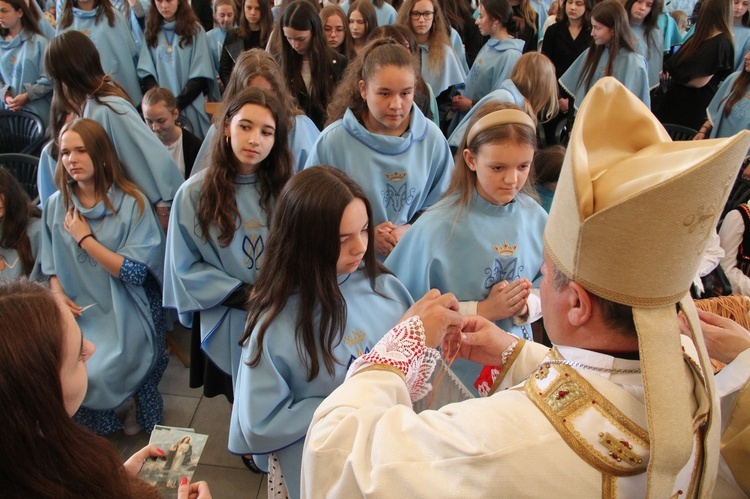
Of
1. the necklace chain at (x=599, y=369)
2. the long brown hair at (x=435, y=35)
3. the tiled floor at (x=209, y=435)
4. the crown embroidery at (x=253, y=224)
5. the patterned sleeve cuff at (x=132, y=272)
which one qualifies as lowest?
the tiled floor at (x=209, y=435)

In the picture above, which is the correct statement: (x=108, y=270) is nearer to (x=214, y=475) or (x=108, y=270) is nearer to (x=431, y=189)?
(x=214, y=475)

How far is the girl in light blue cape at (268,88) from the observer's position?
3.15 metres

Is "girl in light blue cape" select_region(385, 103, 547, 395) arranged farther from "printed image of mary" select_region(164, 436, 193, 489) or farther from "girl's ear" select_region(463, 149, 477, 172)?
"printed image of mary" select_region(164, 436, 193, 489)

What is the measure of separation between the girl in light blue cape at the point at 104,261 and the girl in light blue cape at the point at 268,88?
1.56 feet

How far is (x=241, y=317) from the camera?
8.20 ft

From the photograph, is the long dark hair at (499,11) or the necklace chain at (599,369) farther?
the long dark hair at (499,11)

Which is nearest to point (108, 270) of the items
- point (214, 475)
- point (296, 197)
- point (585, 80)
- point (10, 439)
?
point (214, 475)

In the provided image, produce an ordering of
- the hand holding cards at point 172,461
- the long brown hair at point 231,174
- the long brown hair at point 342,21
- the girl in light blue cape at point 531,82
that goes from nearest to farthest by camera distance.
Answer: the hand holding cards at point 172,461 → the long brown hair at point 231,174 → the girl in light blue cape at point 531,82 → the long brown hair at point 342,21

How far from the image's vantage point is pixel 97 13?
481 cm

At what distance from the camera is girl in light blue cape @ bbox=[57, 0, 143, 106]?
480 cm

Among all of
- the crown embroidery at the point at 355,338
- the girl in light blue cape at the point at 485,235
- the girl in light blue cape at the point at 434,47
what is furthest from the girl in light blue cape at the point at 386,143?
the girl in light blue cape at the point at 434,47

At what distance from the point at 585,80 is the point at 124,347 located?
3854 millimetres

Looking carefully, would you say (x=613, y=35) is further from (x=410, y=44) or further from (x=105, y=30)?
(x=105, y=30)

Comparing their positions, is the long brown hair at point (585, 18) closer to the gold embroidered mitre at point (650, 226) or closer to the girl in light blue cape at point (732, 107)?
the girl in light blue cape at point (732, 107)
